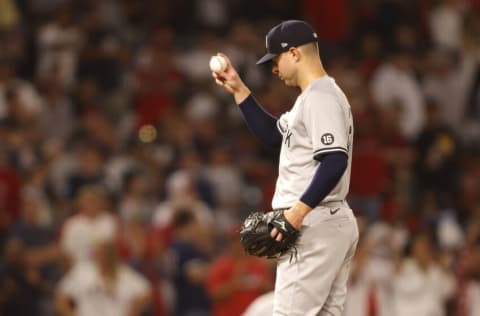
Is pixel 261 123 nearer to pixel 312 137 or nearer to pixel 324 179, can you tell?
pixel 312 137

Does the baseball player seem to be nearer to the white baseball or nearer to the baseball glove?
the baseball glove

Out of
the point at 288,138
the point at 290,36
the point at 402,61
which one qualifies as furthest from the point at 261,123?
the point at 402,61

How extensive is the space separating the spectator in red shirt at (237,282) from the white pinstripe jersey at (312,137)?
14.4ft

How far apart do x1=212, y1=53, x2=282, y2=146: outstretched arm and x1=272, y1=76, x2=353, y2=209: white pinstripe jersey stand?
26cm

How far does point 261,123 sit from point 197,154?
24.2 ft

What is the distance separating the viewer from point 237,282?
1015cm

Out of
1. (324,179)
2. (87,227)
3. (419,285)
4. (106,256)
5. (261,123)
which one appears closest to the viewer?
(324,179)

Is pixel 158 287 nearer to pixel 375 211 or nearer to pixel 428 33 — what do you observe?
pixel 375 211

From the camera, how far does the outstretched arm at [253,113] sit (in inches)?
242

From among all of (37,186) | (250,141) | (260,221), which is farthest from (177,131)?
(260,221)

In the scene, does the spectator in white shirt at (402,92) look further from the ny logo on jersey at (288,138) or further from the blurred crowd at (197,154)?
the ny logo on jersey at (288,138)

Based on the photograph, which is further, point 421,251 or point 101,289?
point 421,251

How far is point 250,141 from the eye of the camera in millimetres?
14453

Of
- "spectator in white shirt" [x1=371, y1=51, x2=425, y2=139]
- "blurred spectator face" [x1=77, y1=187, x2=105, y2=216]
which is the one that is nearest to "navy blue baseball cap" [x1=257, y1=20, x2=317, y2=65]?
"blurred spectator face" [x1=77, y1=187, x2=105, y2=216]
